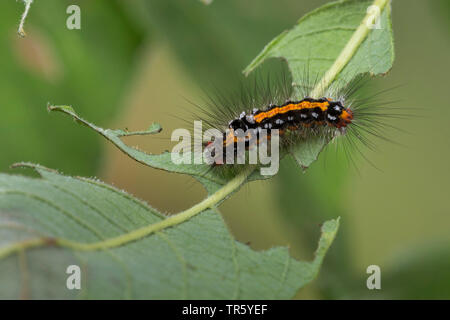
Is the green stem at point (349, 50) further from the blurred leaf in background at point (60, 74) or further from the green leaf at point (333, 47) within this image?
the blurred leaf in background at point (60, 74)

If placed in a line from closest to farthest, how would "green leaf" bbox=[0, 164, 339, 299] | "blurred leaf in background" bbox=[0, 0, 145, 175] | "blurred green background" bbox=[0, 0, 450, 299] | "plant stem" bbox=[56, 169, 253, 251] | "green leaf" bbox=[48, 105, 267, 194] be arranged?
"green leaf" bbox=[0, 164, 339, 299] → "plant stem" bbox=[56, 169, 253, 251] → "green leaf" bbox=[48, 105, 267, 194] → "blurred green background" bbox=[0, 0, 450, 299] → "blurred leaf in background" bbox=[0, 0, 145, 175]

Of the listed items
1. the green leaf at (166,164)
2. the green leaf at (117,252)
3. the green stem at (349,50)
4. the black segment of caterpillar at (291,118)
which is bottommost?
the green leaf at (117,252)

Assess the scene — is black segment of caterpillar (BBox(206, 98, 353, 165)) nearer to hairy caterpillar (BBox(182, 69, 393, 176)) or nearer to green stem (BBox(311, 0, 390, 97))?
hairy caterpillar (BBox(182, 69, 393, 176))

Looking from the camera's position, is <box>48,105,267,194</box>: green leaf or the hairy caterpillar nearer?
<box>48,105,267,194</box>: green leaf

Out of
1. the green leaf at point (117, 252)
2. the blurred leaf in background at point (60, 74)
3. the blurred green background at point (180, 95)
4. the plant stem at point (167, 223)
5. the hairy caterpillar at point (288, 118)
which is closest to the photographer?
the green leaf at point (117, 252)

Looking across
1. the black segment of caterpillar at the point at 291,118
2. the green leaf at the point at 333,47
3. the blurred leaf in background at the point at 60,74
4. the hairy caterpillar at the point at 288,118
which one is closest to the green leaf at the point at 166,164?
the hairy caterpillar at the point at 288,118

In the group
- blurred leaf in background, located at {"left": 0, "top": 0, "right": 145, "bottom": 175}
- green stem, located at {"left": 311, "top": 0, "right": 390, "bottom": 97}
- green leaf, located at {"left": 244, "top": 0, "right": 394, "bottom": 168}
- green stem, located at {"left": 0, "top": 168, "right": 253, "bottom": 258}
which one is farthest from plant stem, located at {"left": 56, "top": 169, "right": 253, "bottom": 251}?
blurred leaf in background, located at {"left": 0, "top": 0, "right": 145, "bottom": 175}

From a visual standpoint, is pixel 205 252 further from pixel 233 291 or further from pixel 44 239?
pixel 44 239
